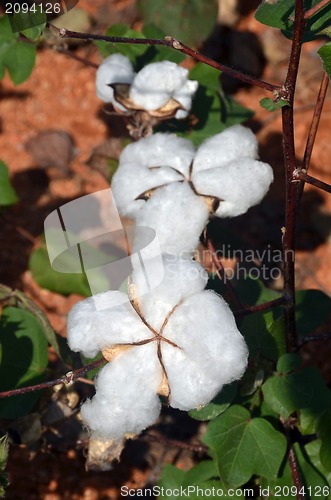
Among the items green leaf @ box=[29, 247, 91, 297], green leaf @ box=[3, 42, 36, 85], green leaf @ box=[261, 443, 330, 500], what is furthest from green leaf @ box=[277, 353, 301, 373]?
green leaf @ box=[3, 42, 36, 85]

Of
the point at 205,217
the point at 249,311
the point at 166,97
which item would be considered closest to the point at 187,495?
the point at 249,311

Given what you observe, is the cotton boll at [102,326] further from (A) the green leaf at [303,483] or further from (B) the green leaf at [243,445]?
(A) the green leaf at [303,483]

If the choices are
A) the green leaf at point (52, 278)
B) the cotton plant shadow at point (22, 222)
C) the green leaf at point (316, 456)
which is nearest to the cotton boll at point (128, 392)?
the green leaf at point (316, 456)

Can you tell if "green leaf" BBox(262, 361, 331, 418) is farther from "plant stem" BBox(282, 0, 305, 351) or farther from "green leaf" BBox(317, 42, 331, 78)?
"green leaf" BBox(317, 42, 331, 78)

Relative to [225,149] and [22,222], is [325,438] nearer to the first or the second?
[225,149]

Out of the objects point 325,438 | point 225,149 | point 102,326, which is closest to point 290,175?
point 225,149

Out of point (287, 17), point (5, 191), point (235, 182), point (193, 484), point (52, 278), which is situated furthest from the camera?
point (52, 278)
